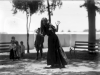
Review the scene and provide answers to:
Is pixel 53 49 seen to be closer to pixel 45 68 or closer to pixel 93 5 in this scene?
pixel 45 68

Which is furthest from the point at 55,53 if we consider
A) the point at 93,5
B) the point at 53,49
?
the point at 93,5

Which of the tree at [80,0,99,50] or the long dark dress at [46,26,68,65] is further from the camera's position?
the tree at [80,0,99,50]

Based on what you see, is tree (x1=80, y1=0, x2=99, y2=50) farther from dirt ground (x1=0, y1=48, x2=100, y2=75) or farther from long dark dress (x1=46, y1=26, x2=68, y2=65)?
long dark dress (x1=46, y1=26, x2=68, y2=65)

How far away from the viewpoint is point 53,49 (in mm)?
8523

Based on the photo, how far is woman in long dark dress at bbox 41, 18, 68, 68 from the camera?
832 cm

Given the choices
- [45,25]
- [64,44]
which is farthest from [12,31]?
[45,25]

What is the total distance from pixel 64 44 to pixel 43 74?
1916 centimetres

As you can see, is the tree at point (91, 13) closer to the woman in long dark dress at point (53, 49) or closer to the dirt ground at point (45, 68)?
the dirt ground at point (45, 68)

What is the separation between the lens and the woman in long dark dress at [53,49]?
27.3ft

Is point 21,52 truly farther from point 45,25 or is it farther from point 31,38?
point 31,38

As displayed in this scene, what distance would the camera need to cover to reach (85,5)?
555 inches

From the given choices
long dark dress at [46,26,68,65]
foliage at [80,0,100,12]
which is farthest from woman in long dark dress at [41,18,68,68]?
foliage at [80,0,100,12]

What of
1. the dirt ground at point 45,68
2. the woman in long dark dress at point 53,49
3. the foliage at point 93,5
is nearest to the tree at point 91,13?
the foliage at point 93,5

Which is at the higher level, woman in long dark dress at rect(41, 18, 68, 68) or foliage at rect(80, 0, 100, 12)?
foliage at rect(80, 0, 100, 12)
